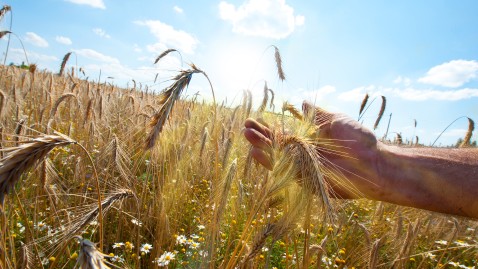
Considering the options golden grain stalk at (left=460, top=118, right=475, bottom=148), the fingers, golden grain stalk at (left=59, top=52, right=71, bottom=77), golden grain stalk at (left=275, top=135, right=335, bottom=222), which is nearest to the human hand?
the fingers

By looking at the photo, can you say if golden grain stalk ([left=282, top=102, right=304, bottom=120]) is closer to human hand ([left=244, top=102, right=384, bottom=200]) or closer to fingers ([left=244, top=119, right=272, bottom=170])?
human hand ([left=244, top=102, right=384, bottom=200])

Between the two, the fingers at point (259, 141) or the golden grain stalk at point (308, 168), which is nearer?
the golden grain stalk at point (308, 168)

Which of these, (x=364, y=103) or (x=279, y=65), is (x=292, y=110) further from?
(x=364, y=103)

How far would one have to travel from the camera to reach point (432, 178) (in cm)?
186

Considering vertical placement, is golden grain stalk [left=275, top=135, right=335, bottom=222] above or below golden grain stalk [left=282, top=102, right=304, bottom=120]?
below

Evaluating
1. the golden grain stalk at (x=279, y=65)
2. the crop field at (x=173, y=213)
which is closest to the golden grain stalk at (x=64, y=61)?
the crop field at (x=173, y=213)

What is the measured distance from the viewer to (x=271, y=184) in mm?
1316

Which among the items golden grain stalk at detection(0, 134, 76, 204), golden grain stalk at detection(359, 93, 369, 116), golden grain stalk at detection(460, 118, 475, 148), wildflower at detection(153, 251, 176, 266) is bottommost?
wildflower at detection(153, 251, 176, 266)

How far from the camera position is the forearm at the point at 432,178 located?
5.83 ft

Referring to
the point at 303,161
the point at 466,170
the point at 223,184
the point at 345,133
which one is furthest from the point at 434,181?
the point at 223,184

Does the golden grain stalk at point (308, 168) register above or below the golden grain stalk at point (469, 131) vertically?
below

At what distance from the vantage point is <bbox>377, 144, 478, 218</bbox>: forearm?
1.78 metres

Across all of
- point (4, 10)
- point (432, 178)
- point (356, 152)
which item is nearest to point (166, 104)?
point (356, 152)

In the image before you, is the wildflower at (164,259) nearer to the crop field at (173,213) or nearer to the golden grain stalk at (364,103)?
the crop field at (173,213)
